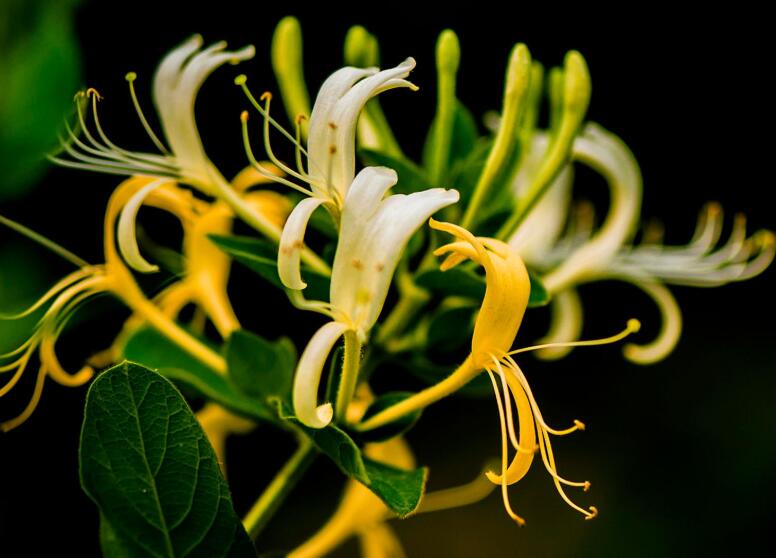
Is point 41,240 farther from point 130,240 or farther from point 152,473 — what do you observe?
point 152,473

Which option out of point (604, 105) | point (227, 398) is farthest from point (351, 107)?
point (604, 105)

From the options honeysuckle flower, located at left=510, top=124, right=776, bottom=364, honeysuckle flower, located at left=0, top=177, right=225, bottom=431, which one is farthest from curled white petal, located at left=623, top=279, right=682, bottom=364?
honeysuckle flower, located at left=0, top=177, right=225, bottom=431

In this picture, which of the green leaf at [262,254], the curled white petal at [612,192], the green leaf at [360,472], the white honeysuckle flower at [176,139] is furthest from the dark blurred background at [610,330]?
the green leaf at [360,472]

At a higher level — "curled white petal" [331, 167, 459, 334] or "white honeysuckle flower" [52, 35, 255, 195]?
"white honeysuckle flower" [52, 35, 255, 195]

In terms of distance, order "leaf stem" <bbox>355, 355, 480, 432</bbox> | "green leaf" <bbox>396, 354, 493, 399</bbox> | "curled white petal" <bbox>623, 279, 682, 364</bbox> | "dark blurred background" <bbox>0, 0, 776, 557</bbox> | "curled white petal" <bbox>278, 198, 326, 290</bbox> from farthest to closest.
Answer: "dark blurred background" <bbox>0, 0, 776, 557</bbox>
"curled white petal" <bbox>623, 279, 682, 364</bbox>
"green leaf" <bbox>396, 354, 493, 399</bbox>
"leaf stem" <bbox>355, 355, 480, 432</bbox>
"curled white petal" <bbox>278, 198, 326, 290</bbox>

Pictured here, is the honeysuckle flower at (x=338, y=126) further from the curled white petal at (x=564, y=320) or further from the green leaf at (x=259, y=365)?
the curled white petal at (x=564, y=320)

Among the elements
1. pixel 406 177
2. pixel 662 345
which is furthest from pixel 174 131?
pixel 662 345

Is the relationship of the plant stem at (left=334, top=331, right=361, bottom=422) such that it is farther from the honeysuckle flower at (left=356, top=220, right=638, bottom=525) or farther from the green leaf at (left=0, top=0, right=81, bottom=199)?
the green leaf at (left=0, top=0, right=81, bottom=199)
